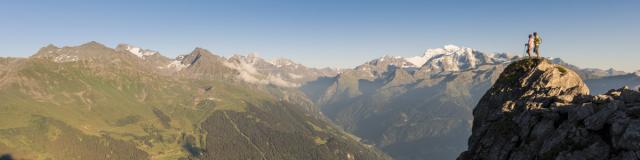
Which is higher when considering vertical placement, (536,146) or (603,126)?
(603,126)

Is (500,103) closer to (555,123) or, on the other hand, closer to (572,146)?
(555,123)

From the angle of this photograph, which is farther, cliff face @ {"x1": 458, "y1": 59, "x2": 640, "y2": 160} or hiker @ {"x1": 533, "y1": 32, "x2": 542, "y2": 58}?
hiker @ {"x1": 533, "y1": 32, "x2": 542, "y2": 58}

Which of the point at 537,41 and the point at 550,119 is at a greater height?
the point at 537,41

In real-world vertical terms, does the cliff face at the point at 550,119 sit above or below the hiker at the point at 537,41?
below

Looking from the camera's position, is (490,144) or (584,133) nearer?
(584,133)

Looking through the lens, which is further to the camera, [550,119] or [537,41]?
[537,41]

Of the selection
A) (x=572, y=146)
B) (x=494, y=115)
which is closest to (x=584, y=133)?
(x=572, y=146)

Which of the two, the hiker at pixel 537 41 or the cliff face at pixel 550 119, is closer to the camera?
the cliff face at pixel 550 119

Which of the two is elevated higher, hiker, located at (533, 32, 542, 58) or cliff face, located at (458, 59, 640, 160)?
hiker, located at (533, 32, 542, 58)
